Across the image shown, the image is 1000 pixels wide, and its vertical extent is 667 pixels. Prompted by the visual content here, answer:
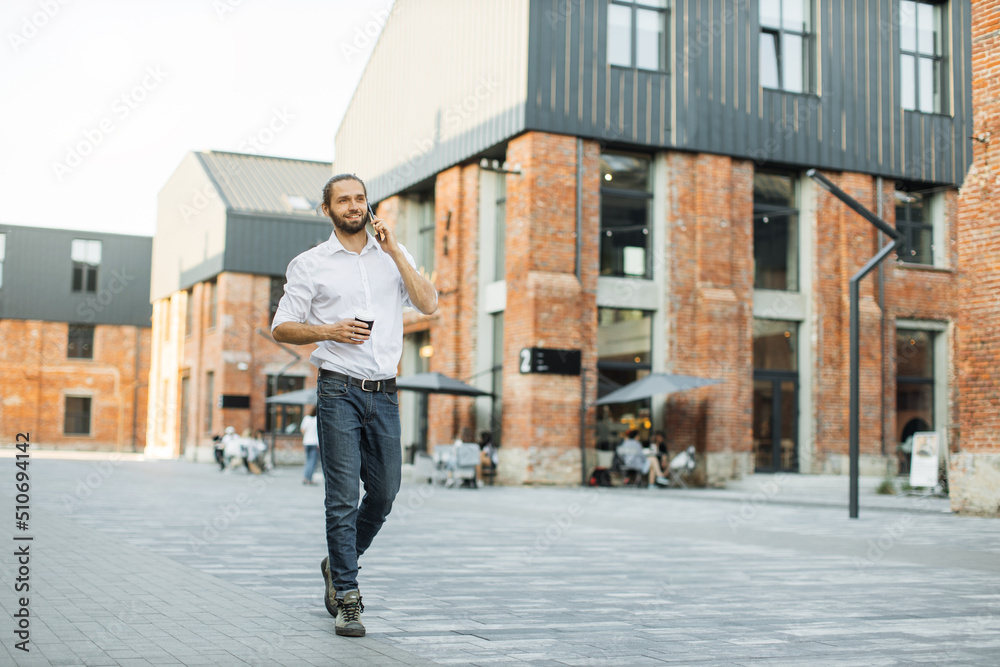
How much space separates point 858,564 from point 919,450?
9.76m

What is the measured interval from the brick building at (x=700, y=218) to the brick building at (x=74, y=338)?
33001 millimetres

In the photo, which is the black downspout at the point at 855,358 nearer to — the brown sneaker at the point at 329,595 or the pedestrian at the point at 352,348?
the pedestrian at the point at 352,348

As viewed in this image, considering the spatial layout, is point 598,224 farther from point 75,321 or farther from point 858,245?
point 75,321

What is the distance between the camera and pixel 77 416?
2137 inches

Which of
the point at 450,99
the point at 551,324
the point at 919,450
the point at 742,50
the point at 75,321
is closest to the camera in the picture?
the point at 919,450

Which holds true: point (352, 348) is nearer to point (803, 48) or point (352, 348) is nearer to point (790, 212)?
point (790, 212)

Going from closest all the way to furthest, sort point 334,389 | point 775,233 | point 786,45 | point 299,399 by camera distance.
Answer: point 334,389, point 786,45, point 775,233, point 299,399

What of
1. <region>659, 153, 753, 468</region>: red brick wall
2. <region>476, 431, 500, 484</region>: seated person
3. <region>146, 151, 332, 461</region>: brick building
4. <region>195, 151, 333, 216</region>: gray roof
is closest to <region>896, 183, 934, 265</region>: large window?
<region>659, 153, 753, 468</region>: red brick wall

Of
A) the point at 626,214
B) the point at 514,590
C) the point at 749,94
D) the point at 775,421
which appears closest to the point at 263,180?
the point at 626,214

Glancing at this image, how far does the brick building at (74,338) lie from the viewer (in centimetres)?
5309

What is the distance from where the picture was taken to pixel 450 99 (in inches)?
1037

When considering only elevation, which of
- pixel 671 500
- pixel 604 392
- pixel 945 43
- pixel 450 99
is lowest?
pixel 671 500

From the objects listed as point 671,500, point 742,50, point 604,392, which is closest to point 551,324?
point 604,392

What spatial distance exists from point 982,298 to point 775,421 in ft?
35.9
